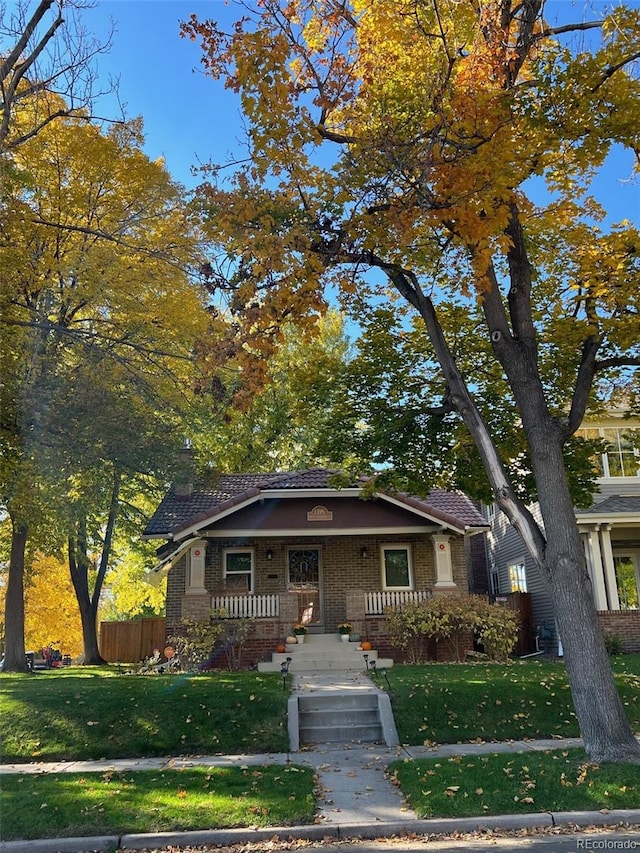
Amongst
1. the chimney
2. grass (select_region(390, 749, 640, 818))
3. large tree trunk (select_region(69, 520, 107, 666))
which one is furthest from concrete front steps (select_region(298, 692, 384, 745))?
large tree trunk (select_region(69, 520, 107, 666))

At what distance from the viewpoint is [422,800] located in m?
6.73

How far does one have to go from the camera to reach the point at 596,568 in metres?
19.1

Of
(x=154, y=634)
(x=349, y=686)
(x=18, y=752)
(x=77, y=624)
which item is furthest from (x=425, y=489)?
(x=77, y=624)

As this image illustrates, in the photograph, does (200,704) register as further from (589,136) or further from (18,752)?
(589,136)

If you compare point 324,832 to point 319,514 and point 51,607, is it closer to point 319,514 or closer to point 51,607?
point 319,514

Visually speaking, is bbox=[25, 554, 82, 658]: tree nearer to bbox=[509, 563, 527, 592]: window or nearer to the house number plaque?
the house number plaque

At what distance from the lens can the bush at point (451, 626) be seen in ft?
50.9

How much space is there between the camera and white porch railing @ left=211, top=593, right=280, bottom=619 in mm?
16703

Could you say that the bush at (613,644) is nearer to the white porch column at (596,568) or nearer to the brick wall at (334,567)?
the white porch column at (596,568)

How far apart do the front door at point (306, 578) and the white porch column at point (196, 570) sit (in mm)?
2612

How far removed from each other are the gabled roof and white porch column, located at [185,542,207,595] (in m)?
0.67

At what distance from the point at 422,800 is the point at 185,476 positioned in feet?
36.4

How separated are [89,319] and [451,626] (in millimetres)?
10591

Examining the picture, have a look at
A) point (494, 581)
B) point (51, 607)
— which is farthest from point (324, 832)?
point (51, 607)
